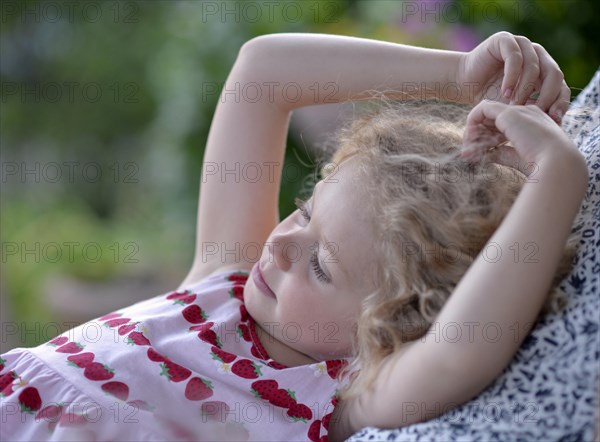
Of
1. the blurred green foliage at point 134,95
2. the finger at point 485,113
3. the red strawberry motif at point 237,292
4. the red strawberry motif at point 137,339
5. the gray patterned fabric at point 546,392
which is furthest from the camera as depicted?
the blurred green foliage at point 134,95

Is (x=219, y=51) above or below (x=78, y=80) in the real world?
above

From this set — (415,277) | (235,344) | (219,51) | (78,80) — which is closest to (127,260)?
(219,51)

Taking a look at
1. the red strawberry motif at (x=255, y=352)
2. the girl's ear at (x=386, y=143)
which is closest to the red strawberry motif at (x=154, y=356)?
the red strawberry motif at (x=255, y=352)

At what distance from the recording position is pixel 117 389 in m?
0.84

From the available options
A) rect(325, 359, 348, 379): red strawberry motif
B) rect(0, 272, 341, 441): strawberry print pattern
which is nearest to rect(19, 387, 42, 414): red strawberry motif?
rect(0, 272, 341, 441): strawberry print pattern

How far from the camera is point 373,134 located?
0.93m

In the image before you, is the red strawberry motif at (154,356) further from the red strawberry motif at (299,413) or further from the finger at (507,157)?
the finger at (507,157)

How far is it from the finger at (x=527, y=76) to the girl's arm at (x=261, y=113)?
0.56ft

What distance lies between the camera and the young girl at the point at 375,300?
718mm

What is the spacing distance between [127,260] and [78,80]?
1.05 m

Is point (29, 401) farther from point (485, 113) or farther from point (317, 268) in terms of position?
point (485, 113)

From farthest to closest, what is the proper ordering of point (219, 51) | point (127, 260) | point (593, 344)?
point (127, 260) → point (219, 51) → point (593, 344)

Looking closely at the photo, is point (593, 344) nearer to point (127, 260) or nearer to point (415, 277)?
point (415, 277)

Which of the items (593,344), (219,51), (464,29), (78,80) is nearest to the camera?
(593,344)
